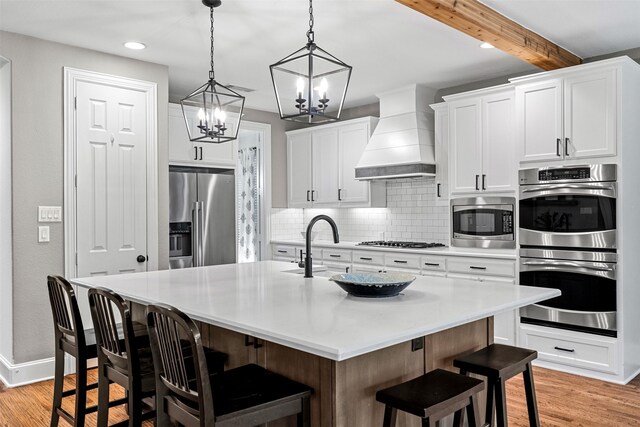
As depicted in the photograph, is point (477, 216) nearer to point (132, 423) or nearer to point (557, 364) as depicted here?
point (557, 364)

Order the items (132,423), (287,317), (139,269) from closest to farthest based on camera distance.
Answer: (287,317) < (132,423) < (139,269)

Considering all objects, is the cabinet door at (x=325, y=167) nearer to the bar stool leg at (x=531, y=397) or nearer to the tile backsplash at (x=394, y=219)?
the tile backsplash at (x=394, y=219)

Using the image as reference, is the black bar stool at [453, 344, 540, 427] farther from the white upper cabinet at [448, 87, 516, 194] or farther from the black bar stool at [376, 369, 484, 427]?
the white upper cabinet at [448, 87, 516, 194]

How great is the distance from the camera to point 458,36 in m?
3.90

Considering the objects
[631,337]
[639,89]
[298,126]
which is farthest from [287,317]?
[298,126]

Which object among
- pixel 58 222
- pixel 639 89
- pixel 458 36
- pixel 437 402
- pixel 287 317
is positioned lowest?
pixel 437 402

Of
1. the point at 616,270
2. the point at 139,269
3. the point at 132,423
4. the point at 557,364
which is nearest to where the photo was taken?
the point at 132,423

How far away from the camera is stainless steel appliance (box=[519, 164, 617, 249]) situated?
3.81 meters

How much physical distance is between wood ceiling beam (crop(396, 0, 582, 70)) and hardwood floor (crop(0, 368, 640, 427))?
2539 millimetres

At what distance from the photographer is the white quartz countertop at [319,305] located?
1.61 m

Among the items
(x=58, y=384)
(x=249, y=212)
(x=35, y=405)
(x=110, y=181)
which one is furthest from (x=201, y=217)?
(x=58, y=384)

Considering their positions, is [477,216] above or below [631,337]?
above

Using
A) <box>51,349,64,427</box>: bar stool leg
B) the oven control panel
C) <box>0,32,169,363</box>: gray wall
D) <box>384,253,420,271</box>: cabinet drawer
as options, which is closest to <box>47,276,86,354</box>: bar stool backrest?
<box>51,349,64,427</box>: bar stool leg

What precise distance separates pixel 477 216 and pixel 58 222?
12.3 feet
